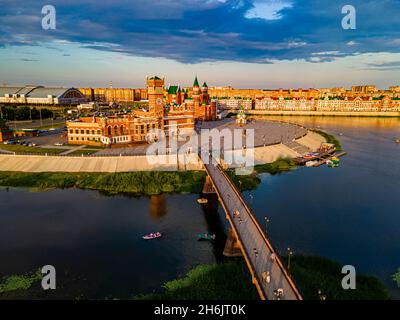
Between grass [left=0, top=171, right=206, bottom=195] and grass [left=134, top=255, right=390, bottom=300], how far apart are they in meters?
20.1

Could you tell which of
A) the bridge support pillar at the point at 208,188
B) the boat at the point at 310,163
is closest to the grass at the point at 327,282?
the bridge support pillar at the point at 208,188

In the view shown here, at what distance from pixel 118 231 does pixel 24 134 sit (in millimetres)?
53512

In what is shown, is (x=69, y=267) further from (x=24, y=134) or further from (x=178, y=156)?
(x=24, y=134)

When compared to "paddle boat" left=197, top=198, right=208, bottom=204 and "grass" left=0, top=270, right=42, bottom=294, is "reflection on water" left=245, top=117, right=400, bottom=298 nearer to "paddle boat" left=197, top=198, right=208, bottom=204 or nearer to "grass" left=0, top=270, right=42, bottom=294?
"paddle boat" left=197, top=198, right=208, bottom=204

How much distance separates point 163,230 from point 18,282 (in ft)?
43.4

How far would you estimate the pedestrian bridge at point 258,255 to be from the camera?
688 inches

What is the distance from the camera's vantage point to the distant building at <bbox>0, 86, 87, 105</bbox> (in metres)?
150

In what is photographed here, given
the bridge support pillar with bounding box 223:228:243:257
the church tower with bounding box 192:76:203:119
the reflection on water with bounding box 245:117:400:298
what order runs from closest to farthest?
the bridge support pillar with bounding box 223:228:243:257 < the reflection on water with bounding box 245:117:400:298 < the church tower with bounding box 192:76:203:119

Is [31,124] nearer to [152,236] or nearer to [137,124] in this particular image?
[137,124]

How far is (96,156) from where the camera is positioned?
53.9 m

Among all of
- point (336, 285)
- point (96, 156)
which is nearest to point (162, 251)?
point (336, 285)

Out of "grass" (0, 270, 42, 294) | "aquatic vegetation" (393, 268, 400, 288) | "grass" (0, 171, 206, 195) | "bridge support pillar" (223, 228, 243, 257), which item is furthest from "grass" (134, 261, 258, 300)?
"grass" (0, 171, 206, 195)
